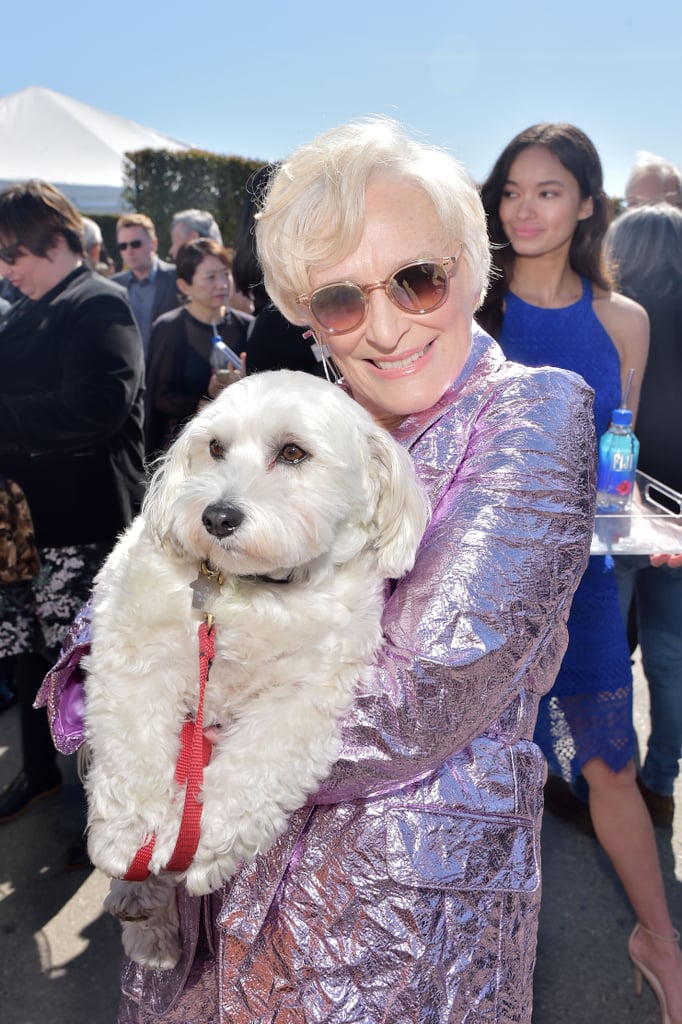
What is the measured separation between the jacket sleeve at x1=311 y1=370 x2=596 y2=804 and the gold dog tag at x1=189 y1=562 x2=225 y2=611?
1.14 feet

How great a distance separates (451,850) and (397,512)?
1.88 feet

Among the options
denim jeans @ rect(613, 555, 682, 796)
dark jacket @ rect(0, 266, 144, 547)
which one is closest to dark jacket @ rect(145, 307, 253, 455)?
dark jacket @ rect(0, 266, 144, 547)

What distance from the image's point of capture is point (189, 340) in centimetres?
498

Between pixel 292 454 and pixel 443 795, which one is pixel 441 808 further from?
pixel 292 454

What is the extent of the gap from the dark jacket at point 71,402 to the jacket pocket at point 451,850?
2.25 meters

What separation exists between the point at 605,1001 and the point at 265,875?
1990 mm

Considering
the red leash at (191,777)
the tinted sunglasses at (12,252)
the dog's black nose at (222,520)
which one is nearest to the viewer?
the red leash at (191,777)

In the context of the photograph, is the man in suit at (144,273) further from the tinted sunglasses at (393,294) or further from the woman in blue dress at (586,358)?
the tinted sunglasses at (393,294)

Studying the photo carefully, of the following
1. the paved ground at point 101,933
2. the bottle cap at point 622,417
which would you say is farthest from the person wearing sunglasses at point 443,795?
the paved ground at point 101,933

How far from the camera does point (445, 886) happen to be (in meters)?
1.22

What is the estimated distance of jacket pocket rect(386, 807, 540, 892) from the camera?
1.21 m

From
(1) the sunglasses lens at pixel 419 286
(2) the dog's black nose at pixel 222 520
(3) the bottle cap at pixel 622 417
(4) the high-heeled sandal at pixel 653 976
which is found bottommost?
(4) the high-heeled sandal at pixel 653 976

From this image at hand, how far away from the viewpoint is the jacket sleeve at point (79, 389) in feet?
9.93

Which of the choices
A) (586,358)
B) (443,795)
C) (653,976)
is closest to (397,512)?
(443,795)
